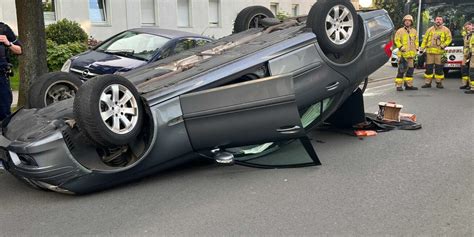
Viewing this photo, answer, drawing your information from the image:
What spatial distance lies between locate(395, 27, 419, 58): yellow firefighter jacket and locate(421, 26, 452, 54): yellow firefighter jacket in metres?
0.59

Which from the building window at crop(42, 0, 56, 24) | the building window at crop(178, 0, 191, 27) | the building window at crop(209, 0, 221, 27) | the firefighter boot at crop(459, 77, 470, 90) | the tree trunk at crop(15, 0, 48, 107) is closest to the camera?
the tree trunk at crop(15, 0, 48, 107)

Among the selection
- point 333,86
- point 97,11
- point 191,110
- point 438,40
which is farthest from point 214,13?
point 191,110

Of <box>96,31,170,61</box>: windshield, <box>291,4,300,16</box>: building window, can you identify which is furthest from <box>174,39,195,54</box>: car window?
<box>291,4,300,16</box>: building window

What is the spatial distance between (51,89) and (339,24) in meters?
3.23

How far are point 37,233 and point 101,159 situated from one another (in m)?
0.88

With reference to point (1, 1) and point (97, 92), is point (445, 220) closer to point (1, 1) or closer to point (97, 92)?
point (97, 92)

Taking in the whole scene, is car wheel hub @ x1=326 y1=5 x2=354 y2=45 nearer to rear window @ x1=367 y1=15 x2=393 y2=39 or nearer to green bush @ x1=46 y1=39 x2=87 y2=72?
rear window @ x1=367 y1=15 x2=393 y2=39

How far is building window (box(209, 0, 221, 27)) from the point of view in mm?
21031

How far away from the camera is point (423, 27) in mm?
13938

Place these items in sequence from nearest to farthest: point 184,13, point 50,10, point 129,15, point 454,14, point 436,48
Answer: point 436,48 < point 454,14 < point 50,10 < point 129,15 < point 184,13

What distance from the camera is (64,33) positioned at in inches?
552

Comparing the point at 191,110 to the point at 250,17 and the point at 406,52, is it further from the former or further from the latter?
the point at 406,52

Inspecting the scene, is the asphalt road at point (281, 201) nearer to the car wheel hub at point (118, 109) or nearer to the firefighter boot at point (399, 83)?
the car wheel hub at point (118, 109)

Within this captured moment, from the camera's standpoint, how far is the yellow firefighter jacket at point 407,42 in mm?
11039
